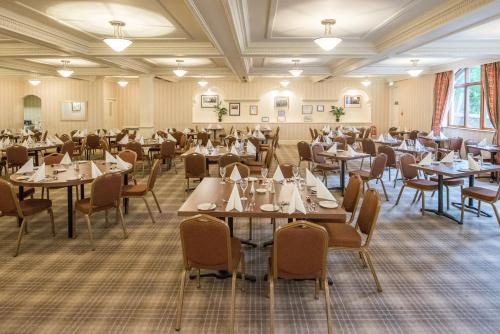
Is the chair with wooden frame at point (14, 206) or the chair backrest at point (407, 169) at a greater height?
the chair backrest at point (407, 169)

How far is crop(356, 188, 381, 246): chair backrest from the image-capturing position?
3.41m

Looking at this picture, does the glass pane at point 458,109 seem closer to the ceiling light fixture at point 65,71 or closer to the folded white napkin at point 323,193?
the folded white napkin at point 323,193

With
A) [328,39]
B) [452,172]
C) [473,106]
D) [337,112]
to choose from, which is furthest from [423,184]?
[337,112]

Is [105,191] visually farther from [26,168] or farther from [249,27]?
[249,27]

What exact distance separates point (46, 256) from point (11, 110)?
1614cm

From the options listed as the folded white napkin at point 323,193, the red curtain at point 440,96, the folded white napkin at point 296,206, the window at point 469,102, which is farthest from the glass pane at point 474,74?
the folded white napkin at point 296,206

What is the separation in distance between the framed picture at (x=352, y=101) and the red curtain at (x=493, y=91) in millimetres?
7656

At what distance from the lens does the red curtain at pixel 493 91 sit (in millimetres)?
10156

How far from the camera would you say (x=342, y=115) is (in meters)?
18.2

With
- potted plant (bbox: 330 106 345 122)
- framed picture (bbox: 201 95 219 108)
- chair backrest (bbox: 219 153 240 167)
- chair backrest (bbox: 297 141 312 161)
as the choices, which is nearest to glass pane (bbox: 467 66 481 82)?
potted plant (bbox: 330 106 345 122)

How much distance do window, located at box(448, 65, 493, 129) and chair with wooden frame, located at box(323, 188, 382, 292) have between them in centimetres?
942

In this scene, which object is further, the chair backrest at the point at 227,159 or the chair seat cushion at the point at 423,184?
the chair backrest at the point at 227,159

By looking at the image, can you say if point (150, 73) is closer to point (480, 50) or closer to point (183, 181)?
point (183, 181)

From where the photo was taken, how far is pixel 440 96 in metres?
13.3
